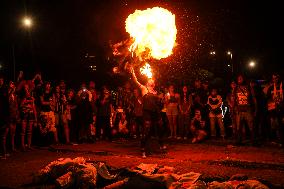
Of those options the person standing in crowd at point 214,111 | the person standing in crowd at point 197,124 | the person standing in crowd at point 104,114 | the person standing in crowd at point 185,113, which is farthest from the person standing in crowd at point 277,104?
the person standing in crowd at point 104,114

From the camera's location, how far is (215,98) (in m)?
13.2

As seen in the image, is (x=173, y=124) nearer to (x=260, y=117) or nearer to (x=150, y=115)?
(x=260, y=117)

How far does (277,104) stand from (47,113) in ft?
25.0

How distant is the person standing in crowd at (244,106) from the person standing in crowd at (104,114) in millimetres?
4954

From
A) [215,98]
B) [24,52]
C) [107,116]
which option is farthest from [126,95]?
[24,52]

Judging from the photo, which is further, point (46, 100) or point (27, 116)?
point (46, 100)

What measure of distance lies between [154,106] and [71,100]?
4.60 m

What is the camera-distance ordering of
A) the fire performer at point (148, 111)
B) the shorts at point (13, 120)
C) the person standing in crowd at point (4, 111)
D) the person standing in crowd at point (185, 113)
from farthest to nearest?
the person standing in crowd at point (185, 113) < the shorts at point (13, 120) < the person standing in crowd at point (4, 111) < the fire performer at point (148, 111)

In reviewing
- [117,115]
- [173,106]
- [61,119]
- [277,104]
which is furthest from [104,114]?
[277,104]

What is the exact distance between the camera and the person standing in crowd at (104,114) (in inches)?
546

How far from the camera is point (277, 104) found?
10883 mm

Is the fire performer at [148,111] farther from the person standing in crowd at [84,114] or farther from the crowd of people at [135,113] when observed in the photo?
the person standing in crowd at [84,114]

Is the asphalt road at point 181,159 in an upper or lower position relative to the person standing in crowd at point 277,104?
lower

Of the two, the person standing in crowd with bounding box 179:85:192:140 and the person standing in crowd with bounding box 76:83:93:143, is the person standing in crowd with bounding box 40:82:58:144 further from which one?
the person standing in crowd with bounding box 179:85:192:140
